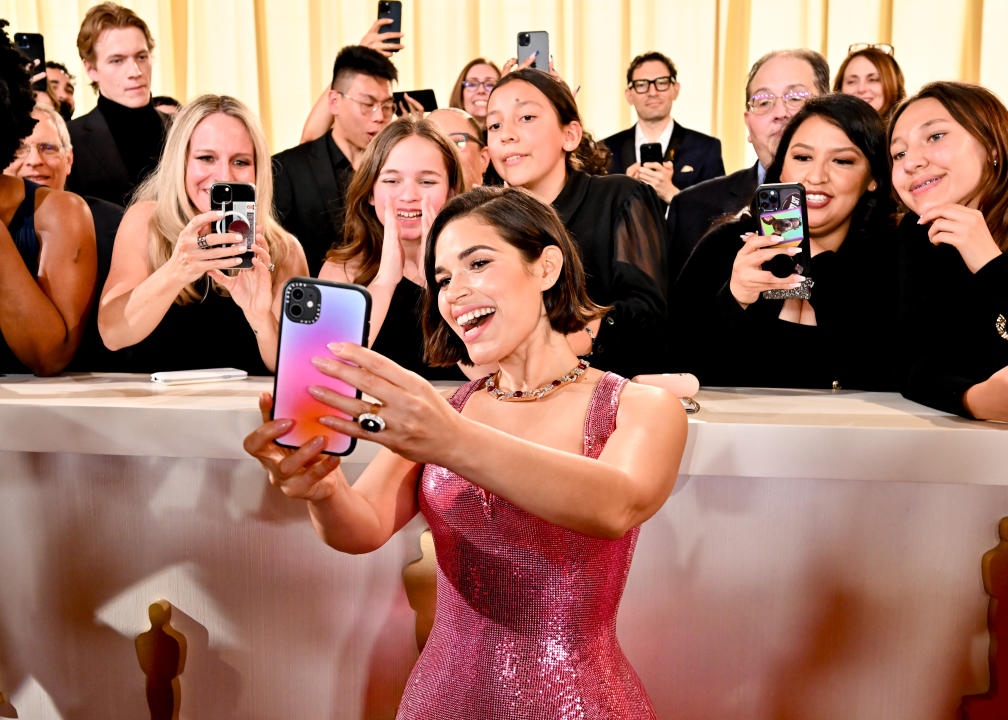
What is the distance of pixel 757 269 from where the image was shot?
6.95 feet

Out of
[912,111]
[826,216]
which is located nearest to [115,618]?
[826,216]

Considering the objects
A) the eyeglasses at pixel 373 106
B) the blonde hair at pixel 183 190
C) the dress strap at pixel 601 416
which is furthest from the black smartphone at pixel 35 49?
the dress strap at pixel 601 416

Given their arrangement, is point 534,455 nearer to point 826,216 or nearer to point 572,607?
point 572,607

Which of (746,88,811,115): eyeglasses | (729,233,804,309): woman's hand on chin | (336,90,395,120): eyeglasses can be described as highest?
(336,90,395,120): eyeglasses

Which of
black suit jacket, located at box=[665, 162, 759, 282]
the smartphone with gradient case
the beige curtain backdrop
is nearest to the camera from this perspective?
the smartphone with gradient case

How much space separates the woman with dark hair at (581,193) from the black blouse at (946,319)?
57 centimetres

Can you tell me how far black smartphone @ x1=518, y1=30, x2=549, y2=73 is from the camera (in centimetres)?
318

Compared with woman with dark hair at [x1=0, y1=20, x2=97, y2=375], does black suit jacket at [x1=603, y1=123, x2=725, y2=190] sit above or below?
above

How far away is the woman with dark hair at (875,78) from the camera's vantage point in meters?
3.40

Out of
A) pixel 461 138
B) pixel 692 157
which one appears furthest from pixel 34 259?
pixel 692 157

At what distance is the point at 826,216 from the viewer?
223cm

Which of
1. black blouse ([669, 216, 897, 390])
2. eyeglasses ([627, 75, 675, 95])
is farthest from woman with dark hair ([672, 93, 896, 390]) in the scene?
eyeglasses ([627, 75, 675, 95])

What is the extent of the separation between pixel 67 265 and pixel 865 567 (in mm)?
1853

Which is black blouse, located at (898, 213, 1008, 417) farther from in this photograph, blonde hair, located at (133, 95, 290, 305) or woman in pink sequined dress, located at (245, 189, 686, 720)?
blonde hair, located at (133, 95, 290, 305)
